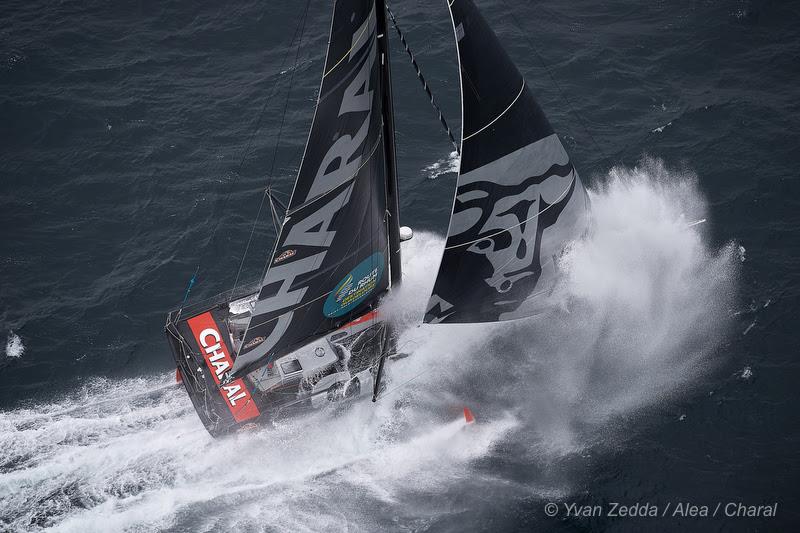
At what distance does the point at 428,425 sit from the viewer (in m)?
33.6

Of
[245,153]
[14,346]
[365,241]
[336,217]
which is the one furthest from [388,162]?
[14,346]

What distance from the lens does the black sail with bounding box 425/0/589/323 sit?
2684cm

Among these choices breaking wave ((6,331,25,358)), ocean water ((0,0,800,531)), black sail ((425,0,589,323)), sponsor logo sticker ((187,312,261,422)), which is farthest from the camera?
breaking wave ((6,331,25,358))

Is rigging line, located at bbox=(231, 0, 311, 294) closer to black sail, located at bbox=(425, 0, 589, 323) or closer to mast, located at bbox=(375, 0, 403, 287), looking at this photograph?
mast, located at bbox=(375, 0, 403, 287)

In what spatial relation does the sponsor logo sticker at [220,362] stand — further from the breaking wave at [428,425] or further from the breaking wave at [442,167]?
the breaking wave at [442,167]

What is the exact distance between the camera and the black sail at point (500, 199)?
88.1 feet

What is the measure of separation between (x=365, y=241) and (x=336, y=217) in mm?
2324

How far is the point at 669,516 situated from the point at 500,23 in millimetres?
32301

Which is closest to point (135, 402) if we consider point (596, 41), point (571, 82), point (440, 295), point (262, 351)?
point (262, 351)

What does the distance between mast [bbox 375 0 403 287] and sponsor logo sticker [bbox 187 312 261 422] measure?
738cm

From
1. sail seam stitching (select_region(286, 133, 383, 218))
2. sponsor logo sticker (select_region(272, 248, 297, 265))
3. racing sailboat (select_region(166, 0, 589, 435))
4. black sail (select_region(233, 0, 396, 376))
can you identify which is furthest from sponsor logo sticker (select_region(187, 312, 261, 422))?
sail seam stitching (select_region(286, 133, 383, 218))

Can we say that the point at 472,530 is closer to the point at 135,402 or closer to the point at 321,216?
the point at 321,216

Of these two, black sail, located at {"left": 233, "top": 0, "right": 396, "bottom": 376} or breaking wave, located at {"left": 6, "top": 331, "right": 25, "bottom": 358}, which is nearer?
black sail, located at {"left": 233, "top": 0, "right": 396, "bottom": 376}

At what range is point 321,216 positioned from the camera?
92.4 ft
